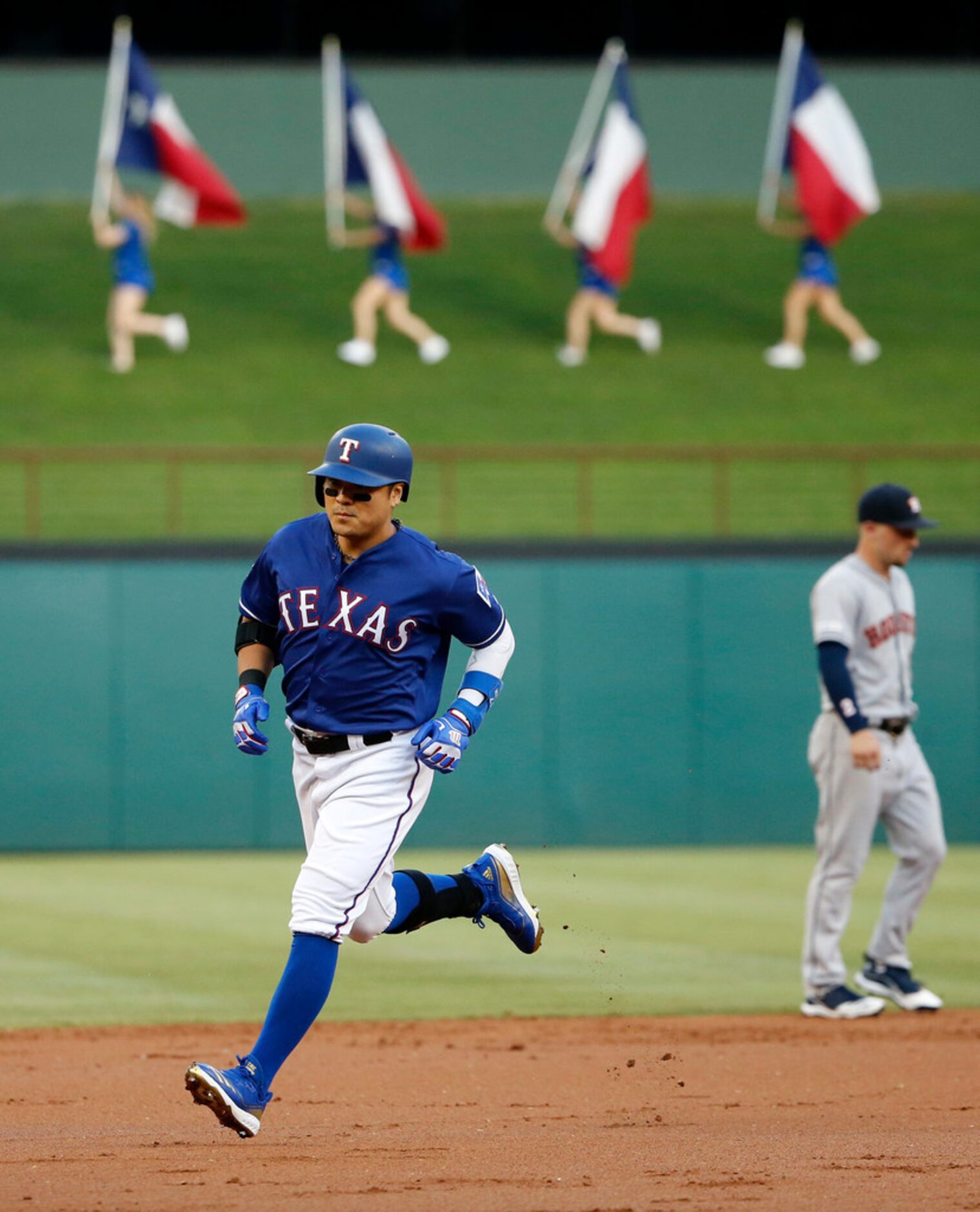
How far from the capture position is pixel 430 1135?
6.15 meters

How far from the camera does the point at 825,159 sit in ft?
71.7

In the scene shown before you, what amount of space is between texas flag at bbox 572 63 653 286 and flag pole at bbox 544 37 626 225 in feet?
16.8

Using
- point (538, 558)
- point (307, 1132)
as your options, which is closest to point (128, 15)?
point (538, 558)

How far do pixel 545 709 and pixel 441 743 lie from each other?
959 centimetres

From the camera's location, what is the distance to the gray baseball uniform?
8672 mm

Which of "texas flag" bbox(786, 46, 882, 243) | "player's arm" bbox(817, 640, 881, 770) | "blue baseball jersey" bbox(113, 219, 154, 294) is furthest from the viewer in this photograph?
Answer: "texas flag" bbox(786, 46, 882, 243)

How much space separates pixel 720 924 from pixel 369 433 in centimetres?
628

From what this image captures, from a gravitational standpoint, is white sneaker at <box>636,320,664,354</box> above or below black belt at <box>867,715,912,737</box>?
below

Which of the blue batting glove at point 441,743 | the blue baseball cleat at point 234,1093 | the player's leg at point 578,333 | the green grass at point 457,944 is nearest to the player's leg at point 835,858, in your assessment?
the green grass at point 457,944

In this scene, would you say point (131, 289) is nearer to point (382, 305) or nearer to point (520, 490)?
point (382, 305)

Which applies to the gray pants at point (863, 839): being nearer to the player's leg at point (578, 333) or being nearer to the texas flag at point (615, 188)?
A: the texas flag at point (615, 188)

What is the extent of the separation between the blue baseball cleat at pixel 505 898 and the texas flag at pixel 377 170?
1522 cm

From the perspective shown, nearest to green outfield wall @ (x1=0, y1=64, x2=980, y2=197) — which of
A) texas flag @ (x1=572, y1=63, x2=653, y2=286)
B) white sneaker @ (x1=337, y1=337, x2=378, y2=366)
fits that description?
white sneaker @ (x1=337, y1=337, x2=378, y2=366)

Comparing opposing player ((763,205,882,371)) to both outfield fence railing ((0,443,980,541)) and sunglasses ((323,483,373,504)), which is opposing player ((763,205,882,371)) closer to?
outfield fence railing ((0,443,980,541))
